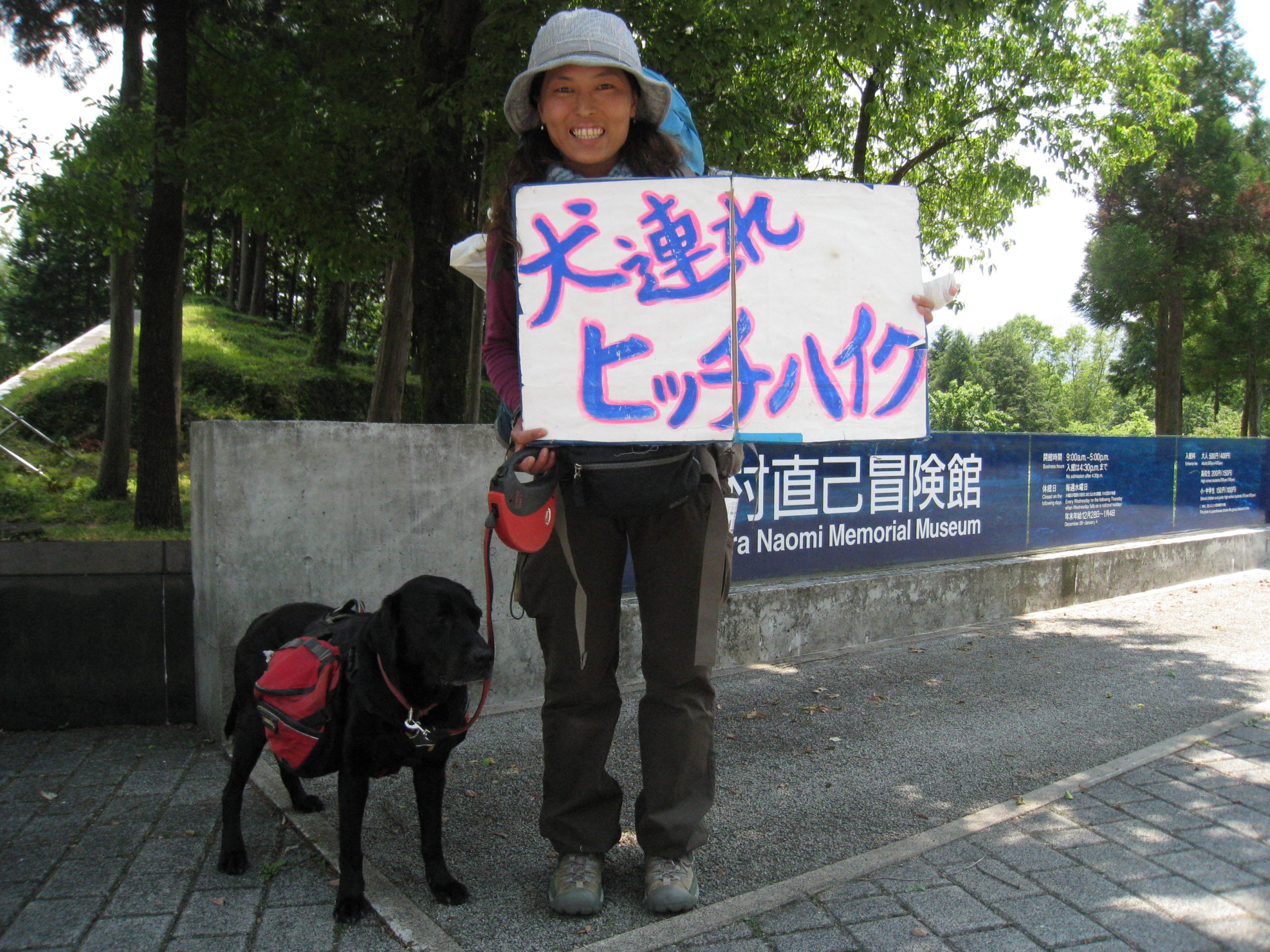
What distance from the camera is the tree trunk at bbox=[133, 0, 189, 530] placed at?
348 inches

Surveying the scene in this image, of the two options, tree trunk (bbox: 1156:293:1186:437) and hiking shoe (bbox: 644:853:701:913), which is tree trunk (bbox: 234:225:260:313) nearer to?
tree trunk (bbox: 1156:293:1186:437)

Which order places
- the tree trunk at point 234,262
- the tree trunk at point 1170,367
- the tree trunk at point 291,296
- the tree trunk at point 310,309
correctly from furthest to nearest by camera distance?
1. the tree trunk at point 291,296
2. the tree trunk at point 234,262
3. the tree trunk at point 310,309
4. the tree trunk at point 1170,367

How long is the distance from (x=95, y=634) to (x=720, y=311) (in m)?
3.61

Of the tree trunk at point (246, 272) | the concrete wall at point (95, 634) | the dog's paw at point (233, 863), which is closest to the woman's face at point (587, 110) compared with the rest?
the dog's paw at point (233, 863)

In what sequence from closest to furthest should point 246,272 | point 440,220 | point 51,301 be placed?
point 440,220 → point 246,272 → point 51,301

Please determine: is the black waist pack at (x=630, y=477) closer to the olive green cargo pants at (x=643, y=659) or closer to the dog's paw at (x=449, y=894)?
the olive green cargo pants at (x=643, y=659)

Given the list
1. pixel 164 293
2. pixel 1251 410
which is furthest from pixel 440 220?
pixel 1251 410

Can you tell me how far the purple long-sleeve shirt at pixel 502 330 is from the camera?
2752 millimetres

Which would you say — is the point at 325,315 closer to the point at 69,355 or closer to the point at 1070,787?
the point at 69,355

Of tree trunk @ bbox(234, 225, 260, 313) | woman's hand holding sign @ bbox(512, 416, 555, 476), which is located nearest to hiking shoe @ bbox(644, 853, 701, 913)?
woman's hand holding sign @ bbox(512, 416, 555, 476)

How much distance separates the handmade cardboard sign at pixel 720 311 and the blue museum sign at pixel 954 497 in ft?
8.64

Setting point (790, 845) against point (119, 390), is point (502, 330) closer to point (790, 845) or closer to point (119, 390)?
point (790, 845)

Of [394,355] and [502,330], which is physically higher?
[394,355]

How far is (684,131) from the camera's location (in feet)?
9.68
